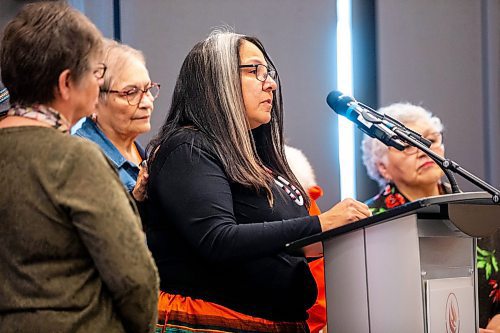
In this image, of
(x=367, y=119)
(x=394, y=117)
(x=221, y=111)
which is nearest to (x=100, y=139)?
(x=221, y=111)

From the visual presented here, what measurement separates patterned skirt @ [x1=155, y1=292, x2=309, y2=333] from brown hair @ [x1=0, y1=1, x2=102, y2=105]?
656 mm

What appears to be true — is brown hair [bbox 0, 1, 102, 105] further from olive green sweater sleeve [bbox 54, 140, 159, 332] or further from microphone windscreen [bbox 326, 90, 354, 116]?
microphone windscreen [bbox 326, 90, 354, 116]

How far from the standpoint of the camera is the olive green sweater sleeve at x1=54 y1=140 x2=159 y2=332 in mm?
1393

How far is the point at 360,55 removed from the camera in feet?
13.5

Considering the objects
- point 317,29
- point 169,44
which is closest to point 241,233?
point 169,44

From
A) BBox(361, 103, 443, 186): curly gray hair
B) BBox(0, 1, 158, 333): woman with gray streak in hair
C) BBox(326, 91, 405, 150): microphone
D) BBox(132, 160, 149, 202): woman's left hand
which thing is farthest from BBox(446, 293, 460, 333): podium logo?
BBox(361, 103, 443, 186): curly gray hair

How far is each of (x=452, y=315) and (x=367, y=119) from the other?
0.49 meters

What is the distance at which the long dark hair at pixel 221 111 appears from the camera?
197 centimetres

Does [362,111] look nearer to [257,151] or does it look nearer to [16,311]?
[257,151]

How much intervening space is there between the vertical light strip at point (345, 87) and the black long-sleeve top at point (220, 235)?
6.72 ft

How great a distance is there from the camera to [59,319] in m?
1.40

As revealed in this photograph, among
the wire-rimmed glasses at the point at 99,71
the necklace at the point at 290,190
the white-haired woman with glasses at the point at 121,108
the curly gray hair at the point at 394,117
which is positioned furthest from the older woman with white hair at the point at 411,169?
the wire-rimmed glasses at the point at 99,71

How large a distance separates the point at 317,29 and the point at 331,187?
0.77 meters

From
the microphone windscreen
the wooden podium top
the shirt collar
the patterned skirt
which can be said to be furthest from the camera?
the shirt collar
